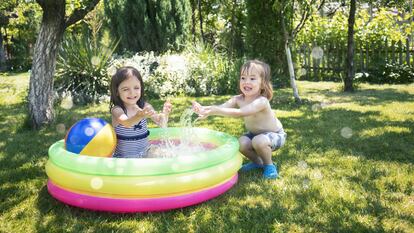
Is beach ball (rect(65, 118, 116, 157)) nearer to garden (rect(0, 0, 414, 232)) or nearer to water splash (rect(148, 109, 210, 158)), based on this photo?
garden (rect(0, 0, 414, 232))

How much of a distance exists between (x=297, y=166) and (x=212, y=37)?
44.8 ft

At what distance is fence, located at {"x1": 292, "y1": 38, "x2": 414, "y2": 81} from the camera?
40.0 feet

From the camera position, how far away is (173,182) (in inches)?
116

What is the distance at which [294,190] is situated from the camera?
3.49 meters

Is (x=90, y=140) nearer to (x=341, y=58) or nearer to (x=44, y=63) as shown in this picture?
(x=44, y=63)

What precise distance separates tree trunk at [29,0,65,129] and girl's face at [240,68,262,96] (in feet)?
10.6

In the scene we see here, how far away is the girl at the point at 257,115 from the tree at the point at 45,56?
310 centimetres

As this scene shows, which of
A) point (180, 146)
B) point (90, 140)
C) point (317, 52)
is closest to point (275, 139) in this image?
point (180, 146)

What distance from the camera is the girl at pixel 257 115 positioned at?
12.7 ft

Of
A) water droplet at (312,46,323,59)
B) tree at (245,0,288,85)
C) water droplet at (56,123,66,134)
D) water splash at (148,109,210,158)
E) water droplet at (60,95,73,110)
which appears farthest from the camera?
water droplet at (312,46,323,59)

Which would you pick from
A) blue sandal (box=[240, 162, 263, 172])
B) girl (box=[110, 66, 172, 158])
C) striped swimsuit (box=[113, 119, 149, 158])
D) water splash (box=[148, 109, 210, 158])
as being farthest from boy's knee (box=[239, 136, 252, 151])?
striped swimsuit (box=[113, 119, 149, 158])

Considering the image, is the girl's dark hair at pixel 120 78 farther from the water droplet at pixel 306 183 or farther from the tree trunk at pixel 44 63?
the tree trunk at pixel 44 63

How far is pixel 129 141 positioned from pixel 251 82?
1.35m

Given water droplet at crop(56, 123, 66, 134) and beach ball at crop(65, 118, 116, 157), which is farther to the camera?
water droplet at crop(56, 123, 66, 134)
